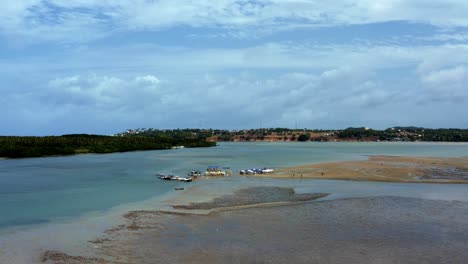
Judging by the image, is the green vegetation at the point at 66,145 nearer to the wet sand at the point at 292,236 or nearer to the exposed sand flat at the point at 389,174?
the exposed sand flat at the point at 389,174

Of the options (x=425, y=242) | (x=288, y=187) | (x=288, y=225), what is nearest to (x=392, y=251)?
(x=425, y=242)

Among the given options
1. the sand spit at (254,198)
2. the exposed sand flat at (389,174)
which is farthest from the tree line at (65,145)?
the sand spit at (254,198)

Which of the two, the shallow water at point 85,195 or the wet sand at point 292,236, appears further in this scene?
the shallow water at point 85,195

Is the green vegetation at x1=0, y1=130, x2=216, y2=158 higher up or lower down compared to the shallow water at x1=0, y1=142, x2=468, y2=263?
higher up

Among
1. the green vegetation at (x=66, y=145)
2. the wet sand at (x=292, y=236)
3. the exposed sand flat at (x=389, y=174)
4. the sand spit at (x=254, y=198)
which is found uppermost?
the green vegetation at (x=66, y=145)

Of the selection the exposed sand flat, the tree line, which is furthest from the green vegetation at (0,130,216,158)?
the exposed sand flat

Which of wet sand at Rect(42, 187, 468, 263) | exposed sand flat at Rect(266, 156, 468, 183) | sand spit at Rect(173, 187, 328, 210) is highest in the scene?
exposed sand flat at Rect(266, 156, 468, 183)

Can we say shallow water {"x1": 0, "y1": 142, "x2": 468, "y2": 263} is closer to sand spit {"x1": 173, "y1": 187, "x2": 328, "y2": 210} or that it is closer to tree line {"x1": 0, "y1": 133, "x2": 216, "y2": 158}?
sand spit {"x1": 173, "y1": 187, "x2": 328, "y2": 210}

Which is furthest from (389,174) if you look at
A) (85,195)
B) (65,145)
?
(65,145)

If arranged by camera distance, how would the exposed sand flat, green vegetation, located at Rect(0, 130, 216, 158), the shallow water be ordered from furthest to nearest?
green vegetation, located at Rect(0, 130, 216, 158), the exposed sand flat, the shallow water
